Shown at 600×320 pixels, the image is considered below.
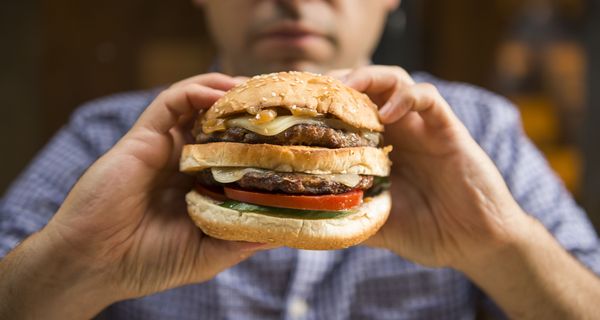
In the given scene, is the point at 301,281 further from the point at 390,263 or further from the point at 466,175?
the point at 466,175

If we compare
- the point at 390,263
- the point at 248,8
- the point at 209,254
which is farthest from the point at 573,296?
the point at 248,8

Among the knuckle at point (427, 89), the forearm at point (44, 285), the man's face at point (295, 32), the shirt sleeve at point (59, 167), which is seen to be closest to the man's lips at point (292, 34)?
the man's face at point (295, 32)

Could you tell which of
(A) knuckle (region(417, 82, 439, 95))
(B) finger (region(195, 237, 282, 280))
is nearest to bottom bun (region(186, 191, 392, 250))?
(B) finger (region(195, 237, 282, 280))

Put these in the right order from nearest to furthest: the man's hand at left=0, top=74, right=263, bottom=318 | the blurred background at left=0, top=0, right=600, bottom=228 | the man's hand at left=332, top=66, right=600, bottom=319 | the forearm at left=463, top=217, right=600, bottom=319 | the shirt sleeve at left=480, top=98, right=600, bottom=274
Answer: the man's hand at left=0, top=74, right=263, bottom=318
the man's hand at left=332, top=66, right=600, bottom=319
the forearm at left=463, top=217, right=600, bottom=319
the shirt sleeve at left=480, top=98, right=600, bottom=274
the blurred background at left=0, top=0, right=600, bottom=228

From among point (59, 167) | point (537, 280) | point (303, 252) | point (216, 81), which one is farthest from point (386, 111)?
point (59, 167)

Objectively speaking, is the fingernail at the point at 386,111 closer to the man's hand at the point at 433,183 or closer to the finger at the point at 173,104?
the man's hand at the point at 433,183

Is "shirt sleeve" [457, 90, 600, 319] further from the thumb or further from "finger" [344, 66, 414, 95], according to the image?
the thumb
